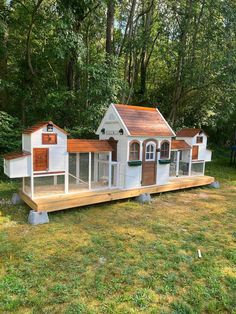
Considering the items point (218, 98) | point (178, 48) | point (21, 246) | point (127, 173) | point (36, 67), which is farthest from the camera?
point (218, 98)

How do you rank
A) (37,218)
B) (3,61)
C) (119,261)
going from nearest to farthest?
1. (119,261)
2. (37,218)
3. (3,61)

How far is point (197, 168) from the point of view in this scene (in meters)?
9.52

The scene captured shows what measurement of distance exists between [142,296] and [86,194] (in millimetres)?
3498

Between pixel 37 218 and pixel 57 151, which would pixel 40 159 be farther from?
pixel 37 218

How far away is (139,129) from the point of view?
705cm

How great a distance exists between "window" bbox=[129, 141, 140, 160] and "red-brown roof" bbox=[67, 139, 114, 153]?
55cm

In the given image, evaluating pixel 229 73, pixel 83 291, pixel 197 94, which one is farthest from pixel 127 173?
pixel 197 94

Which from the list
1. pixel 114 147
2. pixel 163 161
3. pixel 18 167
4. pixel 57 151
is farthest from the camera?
pixel 163 161

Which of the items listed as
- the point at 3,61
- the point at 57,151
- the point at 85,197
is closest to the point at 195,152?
the point at 85,197

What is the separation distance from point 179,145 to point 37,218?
5.25 meters

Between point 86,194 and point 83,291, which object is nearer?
point 83,291

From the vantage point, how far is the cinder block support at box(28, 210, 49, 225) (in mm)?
5260

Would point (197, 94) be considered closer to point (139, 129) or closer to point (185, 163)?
point (185, 163)

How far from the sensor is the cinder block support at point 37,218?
526 cm
